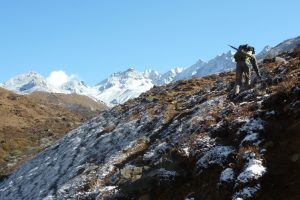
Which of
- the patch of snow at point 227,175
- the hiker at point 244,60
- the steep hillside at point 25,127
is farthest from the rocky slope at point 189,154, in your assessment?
the steep hillside at point 25,127

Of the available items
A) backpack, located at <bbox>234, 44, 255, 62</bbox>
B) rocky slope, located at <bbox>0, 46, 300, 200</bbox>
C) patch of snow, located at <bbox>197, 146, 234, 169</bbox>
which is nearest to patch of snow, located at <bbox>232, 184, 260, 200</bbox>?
rocky slope, located at <bbox>0, 46, 300, 200</bbox>

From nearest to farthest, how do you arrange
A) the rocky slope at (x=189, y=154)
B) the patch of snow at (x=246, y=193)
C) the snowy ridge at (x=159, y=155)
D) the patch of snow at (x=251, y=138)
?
the patch of snow at (x=246, y=193) < the rocky slope at (x=189, y=154) < the snowy ridge at (x=159, y=155) < the patch of snow at (x=251, y=138)

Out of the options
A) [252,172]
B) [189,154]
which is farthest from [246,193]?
[189,154]

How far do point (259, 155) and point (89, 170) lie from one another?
16553 mm

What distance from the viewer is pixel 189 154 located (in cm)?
2405

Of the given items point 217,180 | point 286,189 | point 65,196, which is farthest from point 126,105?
point 286,189

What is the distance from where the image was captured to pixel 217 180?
20.2 m

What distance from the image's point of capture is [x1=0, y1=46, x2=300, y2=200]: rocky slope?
19062 millimetres

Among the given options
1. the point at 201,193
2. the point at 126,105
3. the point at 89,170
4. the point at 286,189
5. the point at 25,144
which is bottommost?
the point at 286,189

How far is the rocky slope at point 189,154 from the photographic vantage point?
62.5ft

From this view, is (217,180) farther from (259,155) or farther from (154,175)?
(154,175)

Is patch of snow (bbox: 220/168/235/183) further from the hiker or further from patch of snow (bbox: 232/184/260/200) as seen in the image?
the hiker

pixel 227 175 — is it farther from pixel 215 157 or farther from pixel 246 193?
pixel 215 157

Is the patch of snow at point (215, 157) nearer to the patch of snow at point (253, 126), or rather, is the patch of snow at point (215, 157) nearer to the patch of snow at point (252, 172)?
the patch of snow at point (253, 126)
